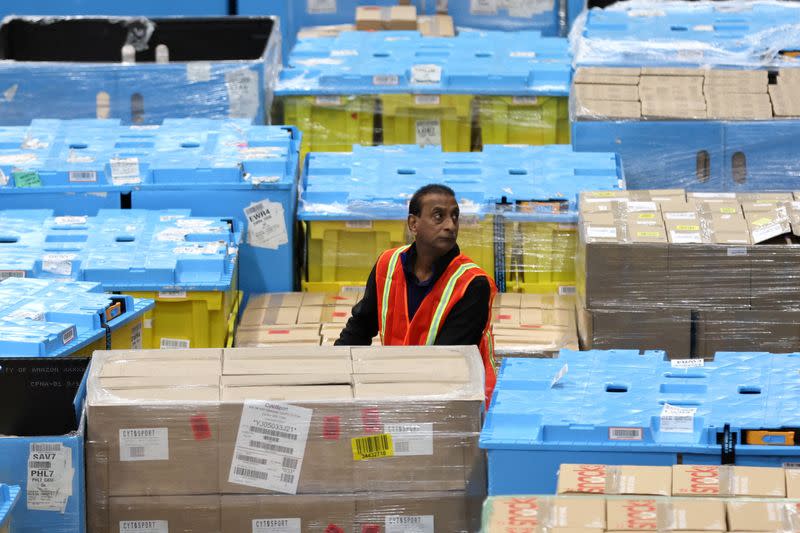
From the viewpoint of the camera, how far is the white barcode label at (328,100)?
11461 millimetres

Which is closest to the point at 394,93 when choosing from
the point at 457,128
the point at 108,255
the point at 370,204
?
the point at 457,128

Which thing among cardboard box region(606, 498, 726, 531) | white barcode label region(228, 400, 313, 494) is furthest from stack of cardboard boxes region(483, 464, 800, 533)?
white barcode label region(228, 400, 313, 494)

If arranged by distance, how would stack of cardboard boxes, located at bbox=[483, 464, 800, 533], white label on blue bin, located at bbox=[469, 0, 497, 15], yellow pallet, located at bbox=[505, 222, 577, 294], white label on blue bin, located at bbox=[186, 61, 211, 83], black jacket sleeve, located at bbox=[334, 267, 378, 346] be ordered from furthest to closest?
1. white label on blue bin, located at bbox=[469, 0, 497, 15]
2. white label on blue bin, located at bbox=[186, 61, 211, 83]
3. yellow pallet, located at bbox=[505, 222, 577, 294]
4. black jacket sleeve, located at bbox=[334, 267, 378, 346]
5. stack of cardboard boxes, located at bbox=[483, 464, 800, 533]

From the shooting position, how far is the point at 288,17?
13727 millimetres

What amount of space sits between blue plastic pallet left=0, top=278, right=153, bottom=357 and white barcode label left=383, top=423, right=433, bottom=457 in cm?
165

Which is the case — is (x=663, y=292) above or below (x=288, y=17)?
below

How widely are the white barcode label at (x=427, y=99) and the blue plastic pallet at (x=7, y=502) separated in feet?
19.2

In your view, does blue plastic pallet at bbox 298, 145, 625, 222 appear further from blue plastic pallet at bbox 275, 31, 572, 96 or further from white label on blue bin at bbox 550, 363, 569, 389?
white label on blue bin at bbox 550, 363, 569, 389

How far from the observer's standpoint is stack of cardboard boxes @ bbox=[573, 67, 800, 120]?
10.7 metres

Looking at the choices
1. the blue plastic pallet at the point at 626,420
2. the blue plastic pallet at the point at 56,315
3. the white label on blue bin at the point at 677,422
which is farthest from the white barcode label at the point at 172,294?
the white label on blue bin at the point at 677,422

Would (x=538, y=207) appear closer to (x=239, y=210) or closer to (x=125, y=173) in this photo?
(x=239, y=210)

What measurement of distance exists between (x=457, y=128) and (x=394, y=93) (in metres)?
0.48

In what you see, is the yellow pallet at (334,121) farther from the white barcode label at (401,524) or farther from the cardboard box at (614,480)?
the cardboard box at (614,480)

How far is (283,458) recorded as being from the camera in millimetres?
6254
